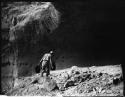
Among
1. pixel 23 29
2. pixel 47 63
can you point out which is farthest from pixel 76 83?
pixel 23 29

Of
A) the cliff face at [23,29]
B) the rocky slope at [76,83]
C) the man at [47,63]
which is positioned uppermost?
the cliff face at [23,29]

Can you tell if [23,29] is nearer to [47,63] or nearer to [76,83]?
[47,63]

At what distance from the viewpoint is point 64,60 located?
512cm

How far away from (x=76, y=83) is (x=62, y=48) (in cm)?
77

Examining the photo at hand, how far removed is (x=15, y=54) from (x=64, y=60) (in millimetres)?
1102

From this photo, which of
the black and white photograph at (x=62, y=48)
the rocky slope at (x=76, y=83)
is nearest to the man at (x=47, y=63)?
the black and white photograph at (x=62, y=48)

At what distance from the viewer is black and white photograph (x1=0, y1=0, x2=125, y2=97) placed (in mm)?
4812

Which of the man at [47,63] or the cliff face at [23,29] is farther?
the cliff face at [23,29]

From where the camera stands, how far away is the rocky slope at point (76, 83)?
15.5 feet

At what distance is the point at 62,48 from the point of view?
516cm

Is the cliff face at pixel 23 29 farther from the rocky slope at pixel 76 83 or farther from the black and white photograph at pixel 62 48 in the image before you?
the rocky slope at pixel 76 83

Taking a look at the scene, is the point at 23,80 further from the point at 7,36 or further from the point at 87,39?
the point at 87,39

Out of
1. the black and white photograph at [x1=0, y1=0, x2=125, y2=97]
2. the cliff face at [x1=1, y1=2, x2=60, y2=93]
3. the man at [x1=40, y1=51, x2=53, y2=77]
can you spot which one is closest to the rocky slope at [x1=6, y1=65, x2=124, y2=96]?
the black and white photograph at [x1=0, y1=0, x2=125, y2=97]

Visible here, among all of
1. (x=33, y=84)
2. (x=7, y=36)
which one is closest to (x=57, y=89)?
(x=33, y=84)
